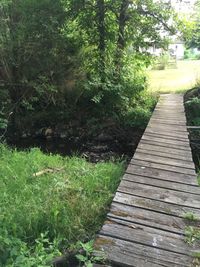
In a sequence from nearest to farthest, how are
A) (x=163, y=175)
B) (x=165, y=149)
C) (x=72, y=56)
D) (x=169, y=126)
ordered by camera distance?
1. (x=163, y=175)
2. (x=165, y=149)
3. (x=169, y=126)
4. (x=72, y=56)

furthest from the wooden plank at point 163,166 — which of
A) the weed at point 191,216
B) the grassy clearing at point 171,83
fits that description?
the grassy clearing at point 171,83

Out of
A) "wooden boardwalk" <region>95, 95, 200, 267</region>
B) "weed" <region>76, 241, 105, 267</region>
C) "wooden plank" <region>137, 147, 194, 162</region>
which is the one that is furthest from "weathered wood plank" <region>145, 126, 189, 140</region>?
"weed" <region>76, 241, 105, 267</region>

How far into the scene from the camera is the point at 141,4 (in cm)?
830

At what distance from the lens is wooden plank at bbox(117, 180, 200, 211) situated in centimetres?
312

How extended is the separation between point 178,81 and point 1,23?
7.95 meters

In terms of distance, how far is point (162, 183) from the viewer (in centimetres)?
354

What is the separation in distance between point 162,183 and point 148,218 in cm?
78

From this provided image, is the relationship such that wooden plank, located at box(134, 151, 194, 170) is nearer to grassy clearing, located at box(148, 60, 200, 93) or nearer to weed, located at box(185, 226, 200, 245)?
weed, located at box(185, 226, 200, 245)

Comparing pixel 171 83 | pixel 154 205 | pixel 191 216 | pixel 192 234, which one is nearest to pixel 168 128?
pixel 154 205

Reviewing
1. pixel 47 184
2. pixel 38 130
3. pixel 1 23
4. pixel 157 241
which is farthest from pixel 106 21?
pixel 157 241

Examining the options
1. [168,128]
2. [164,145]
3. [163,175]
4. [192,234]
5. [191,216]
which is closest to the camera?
[192,234]

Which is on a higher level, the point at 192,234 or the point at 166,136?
the point at 166,136

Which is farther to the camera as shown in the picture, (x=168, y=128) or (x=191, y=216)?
(x=168, y=128)

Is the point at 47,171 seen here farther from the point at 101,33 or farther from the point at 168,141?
the point at 101,33
